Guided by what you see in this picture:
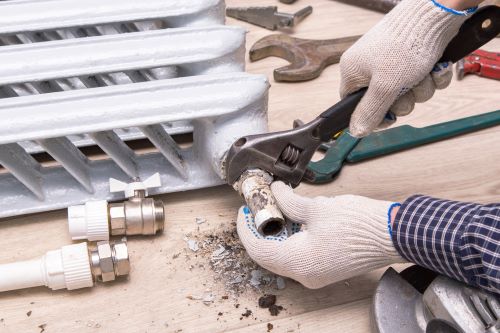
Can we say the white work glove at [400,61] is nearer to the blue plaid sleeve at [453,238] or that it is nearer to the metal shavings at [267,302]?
the blue plaid sleeve at [453,238]

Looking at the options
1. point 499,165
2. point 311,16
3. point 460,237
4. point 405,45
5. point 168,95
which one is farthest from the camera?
point 311,16

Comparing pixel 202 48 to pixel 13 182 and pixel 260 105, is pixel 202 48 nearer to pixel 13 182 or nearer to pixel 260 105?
pixel 260 105

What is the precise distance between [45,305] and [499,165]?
788 mm

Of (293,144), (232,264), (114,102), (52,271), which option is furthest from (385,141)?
(52,271)

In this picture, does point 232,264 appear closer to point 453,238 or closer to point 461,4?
point 453,238

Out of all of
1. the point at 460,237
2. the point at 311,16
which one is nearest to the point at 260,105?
the point at 460,237

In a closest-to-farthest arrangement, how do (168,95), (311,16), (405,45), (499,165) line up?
(405,45) → (168,95) → (499,165) → (311,16)

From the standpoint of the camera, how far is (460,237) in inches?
24.7

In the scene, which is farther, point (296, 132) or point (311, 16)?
point (311, 16)

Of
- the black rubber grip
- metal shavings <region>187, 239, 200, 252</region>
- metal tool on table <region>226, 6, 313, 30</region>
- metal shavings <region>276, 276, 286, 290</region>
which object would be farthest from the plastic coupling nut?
metal tool on table <region>226, 6, 313, 30</region>

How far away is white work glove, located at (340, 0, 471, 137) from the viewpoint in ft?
2.35

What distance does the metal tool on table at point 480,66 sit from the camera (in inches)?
46.3

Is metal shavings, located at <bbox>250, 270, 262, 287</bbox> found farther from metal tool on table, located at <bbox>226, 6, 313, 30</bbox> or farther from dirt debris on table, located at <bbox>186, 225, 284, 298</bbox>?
metal tool on table, located at <bbox>226, 6, 313, 30</bbox>

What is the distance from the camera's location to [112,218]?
0.81 m
